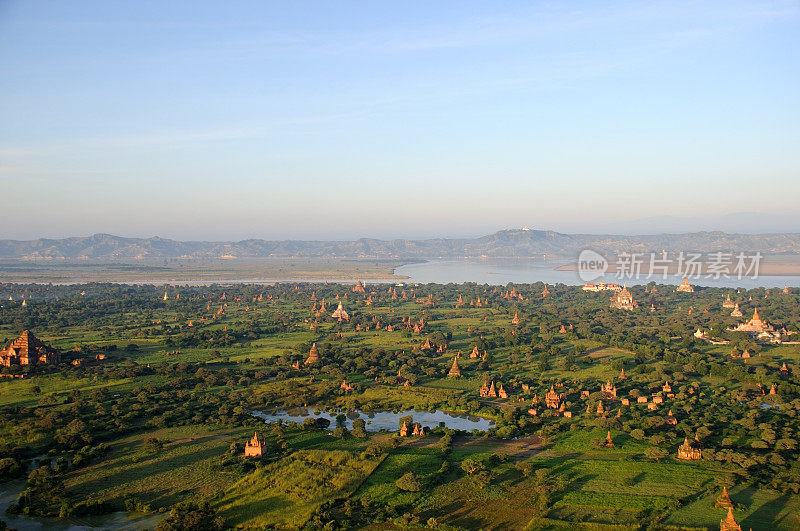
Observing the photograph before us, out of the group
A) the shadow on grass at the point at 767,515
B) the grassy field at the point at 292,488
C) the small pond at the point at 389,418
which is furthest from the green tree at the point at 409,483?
the shadow on grass at the point at 767,515

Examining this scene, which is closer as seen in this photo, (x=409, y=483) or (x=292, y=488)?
(x=409, y=483)

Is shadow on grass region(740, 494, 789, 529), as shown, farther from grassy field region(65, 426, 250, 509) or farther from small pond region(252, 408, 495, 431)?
grassy field region(65, 426, 250, 509)

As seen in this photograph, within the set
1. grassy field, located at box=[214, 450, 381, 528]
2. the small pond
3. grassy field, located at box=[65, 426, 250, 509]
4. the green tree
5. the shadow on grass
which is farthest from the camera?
the small pond

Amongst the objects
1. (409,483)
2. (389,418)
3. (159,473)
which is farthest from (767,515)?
(159,473)

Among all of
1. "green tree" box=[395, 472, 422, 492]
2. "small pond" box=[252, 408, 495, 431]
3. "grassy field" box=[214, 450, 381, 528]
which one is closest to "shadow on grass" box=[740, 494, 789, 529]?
"green tree" box=[395, 472, 422, 492]

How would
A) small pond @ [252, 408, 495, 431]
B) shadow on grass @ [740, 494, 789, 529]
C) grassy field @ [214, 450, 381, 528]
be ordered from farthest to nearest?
small pond @ [252, 408, 495, 431] → grassy field @ [214, 450, 381, 528] → shadow on grass @ [740, 494, 789, 529]

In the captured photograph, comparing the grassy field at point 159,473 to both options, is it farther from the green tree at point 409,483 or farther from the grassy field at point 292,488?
the green tree at point 409,483

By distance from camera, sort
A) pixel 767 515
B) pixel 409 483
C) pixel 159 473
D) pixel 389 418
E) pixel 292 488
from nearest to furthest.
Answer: pixel 767 515, pixel 409 483, pixel 292 488, pixel 159 473, pixel 389 418

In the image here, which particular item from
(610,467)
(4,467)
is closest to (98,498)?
(4,467)

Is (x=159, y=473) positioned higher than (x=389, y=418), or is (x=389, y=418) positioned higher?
(x=159, y=473)

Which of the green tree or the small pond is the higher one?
the green tree

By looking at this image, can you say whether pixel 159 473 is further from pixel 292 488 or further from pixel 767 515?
pixel 767 515
